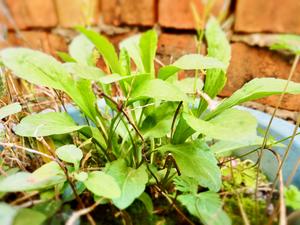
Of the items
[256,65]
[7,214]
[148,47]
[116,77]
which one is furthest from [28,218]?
[256,65]

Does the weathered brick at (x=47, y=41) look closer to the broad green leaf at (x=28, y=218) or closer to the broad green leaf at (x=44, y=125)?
the broad green leaf at (x=44, y=125)

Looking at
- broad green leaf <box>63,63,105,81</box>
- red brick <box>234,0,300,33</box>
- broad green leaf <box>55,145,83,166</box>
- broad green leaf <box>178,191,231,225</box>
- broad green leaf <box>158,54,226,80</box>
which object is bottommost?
broad green leaf <box>178,191,231,225</box>

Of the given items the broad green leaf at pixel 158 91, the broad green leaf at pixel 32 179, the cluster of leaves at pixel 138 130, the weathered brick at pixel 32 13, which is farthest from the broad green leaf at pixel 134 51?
the weathered brick at pixel 32 13

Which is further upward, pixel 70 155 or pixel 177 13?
pixel 177 13

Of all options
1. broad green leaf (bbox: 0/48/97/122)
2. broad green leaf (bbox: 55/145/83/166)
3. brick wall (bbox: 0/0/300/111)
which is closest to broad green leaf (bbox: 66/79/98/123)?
broad green leaf (bbox: 0/48/97/122)

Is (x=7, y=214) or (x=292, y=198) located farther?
(x=292, y=198)

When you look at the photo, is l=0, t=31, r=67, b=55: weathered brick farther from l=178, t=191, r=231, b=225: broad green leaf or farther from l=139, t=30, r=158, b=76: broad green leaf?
l=178, t=191, r=231, b=225: broad green leaf

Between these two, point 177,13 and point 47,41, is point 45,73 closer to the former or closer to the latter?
point 177,13

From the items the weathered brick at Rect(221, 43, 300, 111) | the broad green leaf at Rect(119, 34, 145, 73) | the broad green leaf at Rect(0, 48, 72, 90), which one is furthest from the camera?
the weathered brick at Rect(221, 43, 300, 111)
